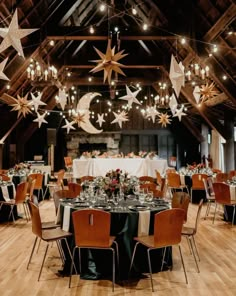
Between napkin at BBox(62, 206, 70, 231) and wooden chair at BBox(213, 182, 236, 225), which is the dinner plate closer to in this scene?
napkin at BBox(62, 206, 70, 231)

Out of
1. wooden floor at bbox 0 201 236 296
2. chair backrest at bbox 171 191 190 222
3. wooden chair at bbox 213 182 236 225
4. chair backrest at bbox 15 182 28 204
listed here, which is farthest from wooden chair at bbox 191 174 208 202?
chair backrest at bbox 15 182 28 204

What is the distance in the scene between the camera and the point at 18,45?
455 centimetres

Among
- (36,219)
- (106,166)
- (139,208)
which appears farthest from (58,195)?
(106,166)

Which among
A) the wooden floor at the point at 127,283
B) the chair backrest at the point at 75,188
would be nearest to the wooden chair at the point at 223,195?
the wooden floor at the point at 127,283

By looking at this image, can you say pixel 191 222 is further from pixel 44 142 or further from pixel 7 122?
pixel 44 142

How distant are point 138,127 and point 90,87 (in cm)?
342

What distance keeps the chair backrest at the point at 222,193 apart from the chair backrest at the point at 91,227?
364 centimetres

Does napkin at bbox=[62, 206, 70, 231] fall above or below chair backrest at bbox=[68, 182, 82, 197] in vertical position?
below

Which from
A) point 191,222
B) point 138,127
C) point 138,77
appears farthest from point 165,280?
point 138,127

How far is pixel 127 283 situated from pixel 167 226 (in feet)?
2.77

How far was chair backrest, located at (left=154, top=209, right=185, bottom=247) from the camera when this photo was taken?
377 centimetres

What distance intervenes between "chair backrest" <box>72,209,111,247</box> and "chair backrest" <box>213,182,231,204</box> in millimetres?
3642

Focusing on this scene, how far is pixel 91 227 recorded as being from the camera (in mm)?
3811

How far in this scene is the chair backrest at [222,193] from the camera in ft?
22.0
